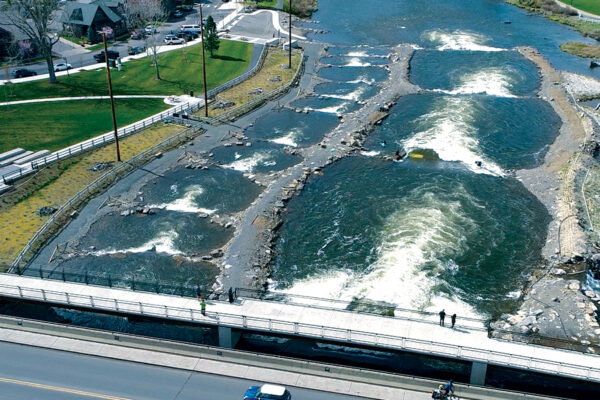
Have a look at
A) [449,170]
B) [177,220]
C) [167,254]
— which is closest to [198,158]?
[177,220]

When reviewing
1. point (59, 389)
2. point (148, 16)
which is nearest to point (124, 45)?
point (148, 16)

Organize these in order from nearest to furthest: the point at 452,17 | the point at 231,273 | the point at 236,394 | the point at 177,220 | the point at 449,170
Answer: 1. the point at 236,394
2. the point at 231,273
3. the point at 177,220
4. the point at 449,170
5. the point at 452,17

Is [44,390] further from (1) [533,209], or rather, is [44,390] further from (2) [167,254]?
(1) [533,209]

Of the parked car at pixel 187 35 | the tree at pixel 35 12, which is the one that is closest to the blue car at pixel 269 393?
the tree at pixel 35 12

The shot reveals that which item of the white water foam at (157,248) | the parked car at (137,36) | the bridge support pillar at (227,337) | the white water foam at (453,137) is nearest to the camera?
the bridge support pillar at (227,337)

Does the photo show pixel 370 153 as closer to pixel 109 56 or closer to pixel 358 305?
pixel 358 305

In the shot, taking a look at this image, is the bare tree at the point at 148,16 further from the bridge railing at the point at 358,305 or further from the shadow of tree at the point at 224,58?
the bridge railing at the point at 358,305
